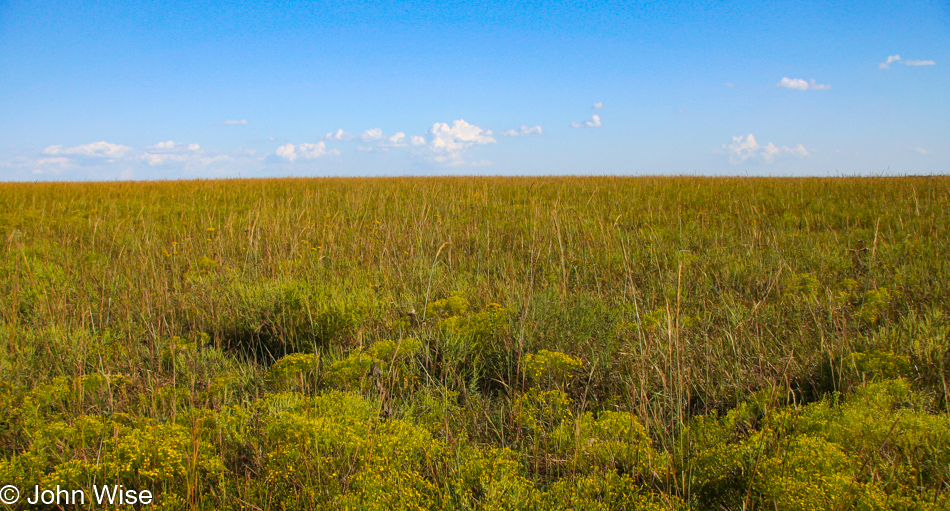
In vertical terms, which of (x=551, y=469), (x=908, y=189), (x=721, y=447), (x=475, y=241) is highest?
(x=908, y=189)

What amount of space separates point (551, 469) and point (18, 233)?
18.5ft

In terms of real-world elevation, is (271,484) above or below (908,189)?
below

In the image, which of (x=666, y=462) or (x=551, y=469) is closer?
(x=666, y=462)

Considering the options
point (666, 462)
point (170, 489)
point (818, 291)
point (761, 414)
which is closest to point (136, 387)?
point (170, 489)

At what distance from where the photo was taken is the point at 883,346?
2109mm

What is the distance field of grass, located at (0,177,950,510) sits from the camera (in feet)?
4.09

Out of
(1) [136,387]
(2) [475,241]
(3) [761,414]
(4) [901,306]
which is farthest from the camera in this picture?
(2) [475,241]

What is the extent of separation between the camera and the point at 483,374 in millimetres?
2111

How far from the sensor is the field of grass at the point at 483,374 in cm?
125

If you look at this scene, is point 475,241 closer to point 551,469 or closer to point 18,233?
point 551,469

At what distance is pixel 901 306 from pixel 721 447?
7.25 feet

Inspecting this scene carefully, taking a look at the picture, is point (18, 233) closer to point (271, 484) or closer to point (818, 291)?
point (271, 484)

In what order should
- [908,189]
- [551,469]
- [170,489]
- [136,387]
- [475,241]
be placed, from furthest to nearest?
[908,189]
[475,241]
[136,387]
[551,469]
[170,489]

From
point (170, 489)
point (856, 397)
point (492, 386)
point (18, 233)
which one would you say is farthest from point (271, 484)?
point (18, 233)
